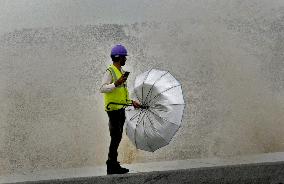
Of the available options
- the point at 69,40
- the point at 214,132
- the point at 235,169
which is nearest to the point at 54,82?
the point at 69,40

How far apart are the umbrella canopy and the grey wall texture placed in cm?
444

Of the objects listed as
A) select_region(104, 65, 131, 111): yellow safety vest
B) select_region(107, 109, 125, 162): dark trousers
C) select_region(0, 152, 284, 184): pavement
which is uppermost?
select_region(104, 65, 131, 111): yellow safety vest

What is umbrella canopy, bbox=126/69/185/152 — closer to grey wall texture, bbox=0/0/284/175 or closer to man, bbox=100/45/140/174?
man, bbox=100/45/140/174

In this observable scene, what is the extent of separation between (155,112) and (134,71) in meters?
5.32

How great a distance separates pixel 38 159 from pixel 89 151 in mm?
1011

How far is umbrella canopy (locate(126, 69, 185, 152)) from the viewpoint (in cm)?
458

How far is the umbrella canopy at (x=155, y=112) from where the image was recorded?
458 cm

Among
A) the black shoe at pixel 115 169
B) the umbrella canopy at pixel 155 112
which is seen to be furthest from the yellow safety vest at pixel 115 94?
the black shoe at pixel 115 169

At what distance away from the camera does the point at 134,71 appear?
9.95 metres

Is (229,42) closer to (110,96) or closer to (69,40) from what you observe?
(69,40)

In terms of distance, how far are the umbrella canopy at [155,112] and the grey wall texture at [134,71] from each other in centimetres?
444

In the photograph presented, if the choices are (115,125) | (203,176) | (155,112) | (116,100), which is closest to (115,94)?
(116,100)

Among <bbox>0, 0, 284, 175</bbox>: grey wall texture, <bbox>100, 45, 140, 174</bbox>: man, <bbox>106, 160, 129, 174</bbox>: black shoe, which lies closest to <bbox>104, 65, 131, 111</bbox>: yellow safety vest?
<bbox>100, 45, 140, 174</bbox>: man

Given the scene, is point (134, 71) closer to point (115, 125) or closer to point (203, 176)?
point (115, 125)
